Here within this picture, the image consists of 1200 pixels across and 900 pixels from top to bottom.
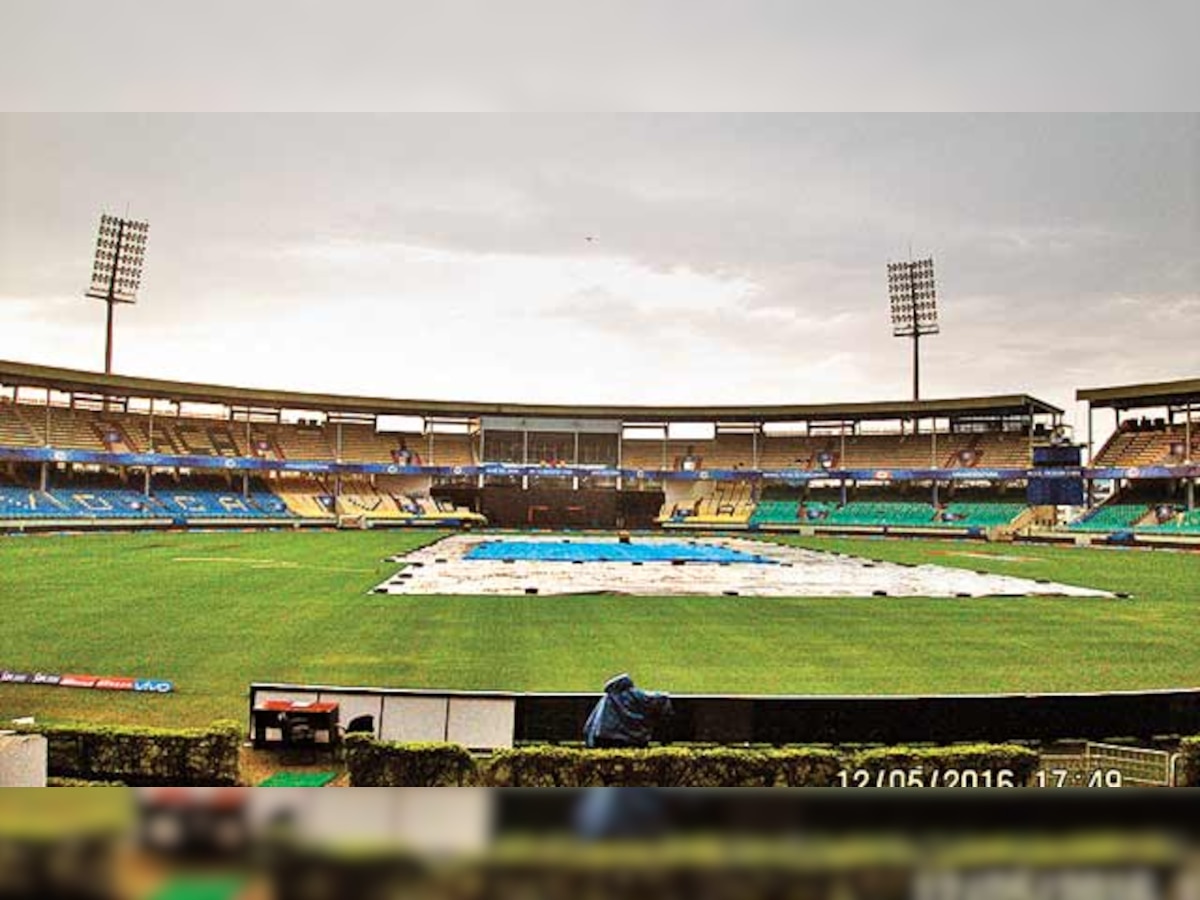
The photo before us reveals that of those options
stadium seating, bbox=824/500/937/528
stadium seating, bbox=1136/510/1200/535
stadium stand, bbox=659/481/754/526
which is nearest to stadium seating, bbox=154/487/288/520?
stadium stand, bbox=659/481/754/526

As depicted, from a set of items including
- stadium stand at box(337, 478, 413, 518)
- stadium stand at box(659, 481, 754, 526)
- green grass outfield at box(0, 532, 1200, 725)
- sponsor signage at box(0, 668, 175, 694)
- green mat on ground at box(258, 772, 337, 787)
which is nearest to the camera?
green mat on ground at box(258, 772, 337, 787)

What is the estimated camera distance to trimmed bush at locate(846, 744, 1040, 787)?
6344mm

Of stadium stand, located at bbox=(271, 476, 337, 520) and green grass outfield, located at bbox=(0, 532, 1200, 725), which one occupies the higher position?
stadium stand, located at bbox=(271, 476, 337, 520)

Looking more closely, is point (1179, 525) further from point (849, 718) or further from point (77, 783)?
point (77, 783)

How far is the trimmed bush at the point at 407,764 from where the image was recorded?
20.3ft

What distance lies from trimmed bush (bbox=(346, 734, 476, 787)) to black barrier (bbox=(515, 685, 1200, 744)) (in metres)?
0.83

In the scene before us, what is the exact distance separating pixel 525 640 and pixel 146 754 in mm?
5855

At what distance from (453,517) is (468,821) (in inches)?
1686

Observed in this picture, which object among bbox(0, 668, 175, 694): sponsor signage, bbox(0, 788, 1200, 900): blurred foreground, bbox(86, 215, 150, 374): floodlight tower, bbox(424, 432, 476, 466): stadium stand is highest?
bbox(86, 215, 150, 374): floodlight tower

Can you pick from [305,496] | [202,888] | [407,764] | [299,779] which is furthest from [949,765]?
[305,496]

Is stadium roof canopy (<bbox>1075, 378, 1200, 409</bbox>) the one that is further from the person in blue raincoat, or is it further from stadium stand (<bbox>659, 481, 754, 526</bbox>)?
the person in blue raincoat

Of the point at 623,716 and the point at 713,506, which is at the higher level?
the point at 713,506

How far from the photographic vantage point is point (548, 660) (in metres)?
10.6

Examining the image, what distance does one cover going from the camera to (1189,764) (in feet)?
21.2
